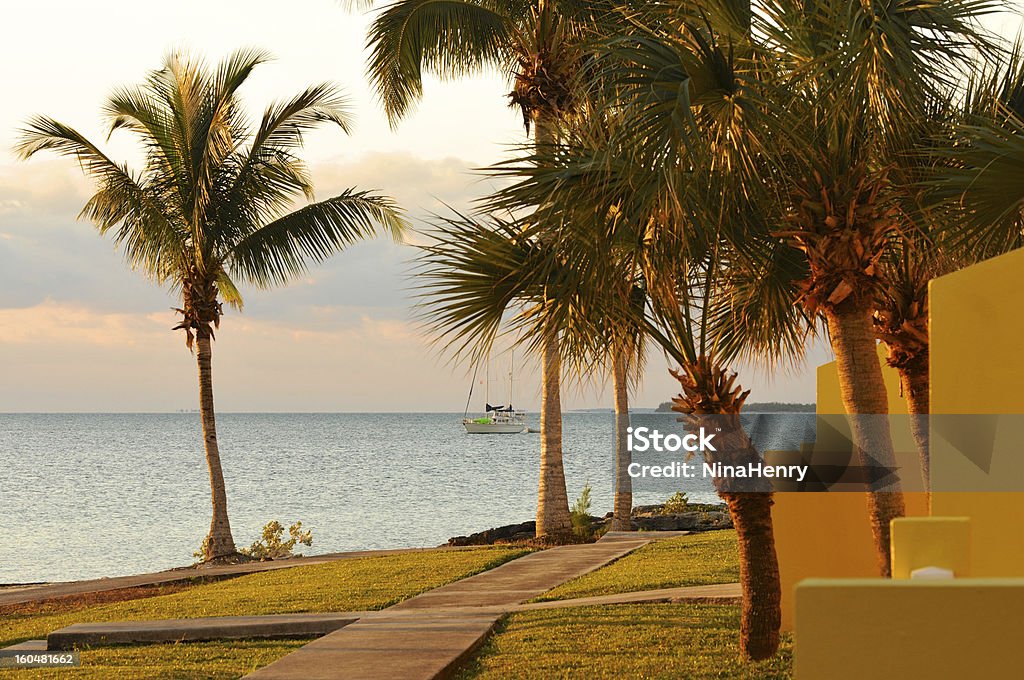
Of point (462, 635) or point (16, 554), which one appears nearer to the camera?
point (462, 635)

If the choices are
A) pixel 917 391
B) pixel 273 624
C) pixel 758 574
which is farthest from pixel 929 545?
pixel 273 624

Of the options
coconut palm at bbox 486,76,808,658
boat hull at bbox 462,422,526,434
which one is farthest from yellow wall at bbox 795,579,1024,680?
boat hull at bbox 462,422,526,434

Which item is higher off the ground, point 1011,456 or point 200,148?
point 200,148

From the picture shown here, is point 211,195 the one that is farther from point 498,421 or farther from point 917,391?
point 498,421

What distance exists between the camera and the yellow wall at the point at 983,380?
4.83 metres

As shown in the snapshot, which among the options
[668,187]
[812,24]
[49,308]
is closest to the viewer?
Answer: [668,187]

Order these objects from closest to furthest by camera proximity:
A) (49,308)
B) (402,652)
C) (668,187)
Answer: (668,187), (402,652), (49,308)

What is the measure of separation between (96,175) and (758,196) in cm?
1417

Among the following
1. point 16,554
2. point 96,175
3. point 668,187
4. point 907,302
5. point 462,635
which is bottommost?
point 16,554

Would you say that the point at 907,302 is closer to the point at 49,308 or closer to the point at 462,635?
the point at 462,635

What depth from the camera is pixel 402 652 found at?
749 cm

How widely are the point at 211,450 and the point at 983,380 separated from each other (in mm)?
15243

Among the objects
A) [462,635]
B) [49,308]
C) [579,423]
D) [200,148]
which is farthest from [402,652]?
[579,423]

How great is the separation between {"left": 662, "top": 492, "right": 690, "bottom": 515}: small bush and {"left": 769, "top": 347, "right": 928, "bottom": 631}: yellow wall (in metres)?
12.9
